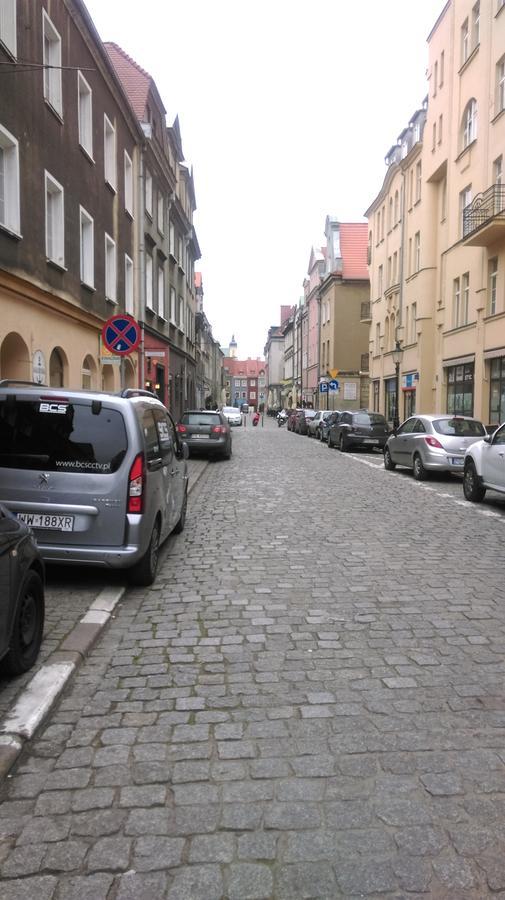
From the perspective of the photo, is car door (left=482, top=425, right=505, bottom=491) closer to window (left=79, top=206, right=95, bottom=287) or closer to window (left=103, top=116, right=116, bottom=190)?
window (left=79, top=206, right=95, bottom=287)

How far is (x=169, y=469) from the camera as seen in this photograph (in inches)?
297

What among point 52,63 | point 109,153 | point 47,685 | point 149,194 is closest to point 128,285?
point 109,153

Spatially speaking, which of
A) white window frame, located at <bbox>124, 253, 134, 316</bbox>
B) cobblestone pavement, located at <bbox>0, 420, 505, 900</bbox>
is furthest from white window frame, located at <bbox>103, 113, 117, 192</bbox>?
cobblestone pavement, located at <bbox>0, 420, 505, 900</bbox>

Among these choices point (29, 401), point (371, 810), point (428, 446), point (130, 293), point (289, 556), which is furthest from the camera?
point (130, 293)

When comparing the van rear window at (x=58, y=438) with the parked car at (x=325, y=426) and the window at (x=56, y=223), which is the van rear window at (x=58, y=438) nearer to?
the window at (x=56, y=223)

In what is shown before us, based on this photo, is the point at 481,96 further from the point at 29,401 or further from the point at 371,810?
the point at 371,810

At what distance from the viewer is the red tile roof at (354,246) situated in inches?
2211

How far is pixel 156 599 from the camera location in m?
6.04

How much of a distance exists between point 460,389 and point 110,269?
1408 cm

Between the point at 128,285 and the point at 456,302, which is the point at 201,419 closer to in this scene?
the point at 128,285

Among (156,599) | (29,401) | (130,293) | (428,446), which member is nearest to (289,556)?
(156,599)

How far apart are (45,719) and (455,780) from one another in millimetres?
2003

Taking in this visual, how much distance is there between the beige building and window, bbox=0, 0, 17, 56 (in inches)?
581

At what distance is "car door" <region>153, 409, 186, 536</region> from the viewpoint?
7.23 meters
